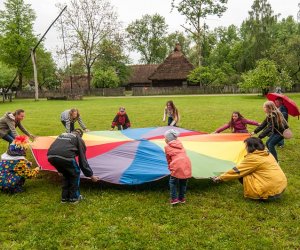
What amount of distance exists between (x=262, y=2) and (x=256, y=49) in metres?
6.58

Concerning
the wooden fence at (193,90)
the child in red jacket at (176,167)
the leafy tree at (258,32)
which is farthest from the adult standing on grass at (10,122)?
the leafy tree at (258,32)

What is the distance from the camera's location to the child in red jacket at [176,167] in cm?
535

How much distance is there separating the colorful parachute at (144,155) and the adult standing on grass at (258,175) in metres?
0.56

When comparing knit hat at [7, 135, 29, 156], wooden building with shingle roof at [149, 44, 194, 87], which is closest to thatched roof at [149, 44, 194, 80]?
wooden building with shingle roof at [149, 44, 194, 87]

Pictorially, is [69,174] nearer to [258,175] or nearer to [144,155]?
[144,155]

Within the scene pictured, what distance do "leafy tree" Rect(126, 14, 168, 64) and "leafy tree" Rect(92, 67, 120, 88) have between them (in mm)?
25825

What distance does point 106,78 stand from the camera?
44.0 metres

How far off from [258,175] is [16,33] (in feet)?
147

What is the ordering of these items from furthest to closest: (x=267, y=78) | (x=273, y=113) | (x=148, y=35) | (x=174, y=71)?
1. (x=148, y=35)
2. (x=174, y=71)
3. (x=267, y=78)
4. (x=273, y=113)

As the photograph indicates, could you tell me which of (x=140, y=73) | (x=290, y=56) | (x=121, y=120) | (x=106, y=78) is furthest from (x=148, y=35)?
(x=121, y=120)

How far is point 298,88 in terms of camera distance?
41.8 metres

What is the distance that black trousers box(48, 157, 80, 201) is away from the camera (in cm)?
530

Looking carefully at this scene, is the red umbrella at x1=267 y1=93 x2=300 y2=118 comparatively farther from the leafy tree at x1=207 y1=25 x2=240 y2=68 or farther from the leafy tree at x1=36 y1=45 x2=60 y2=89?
the leafy tree at x1=36 y1=45 x2=60 y2=89

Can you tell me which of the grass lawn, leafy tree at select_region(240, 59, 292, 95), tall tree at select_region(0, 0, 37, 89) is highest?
tall tree at select_region(0, 0, 37, 89)
